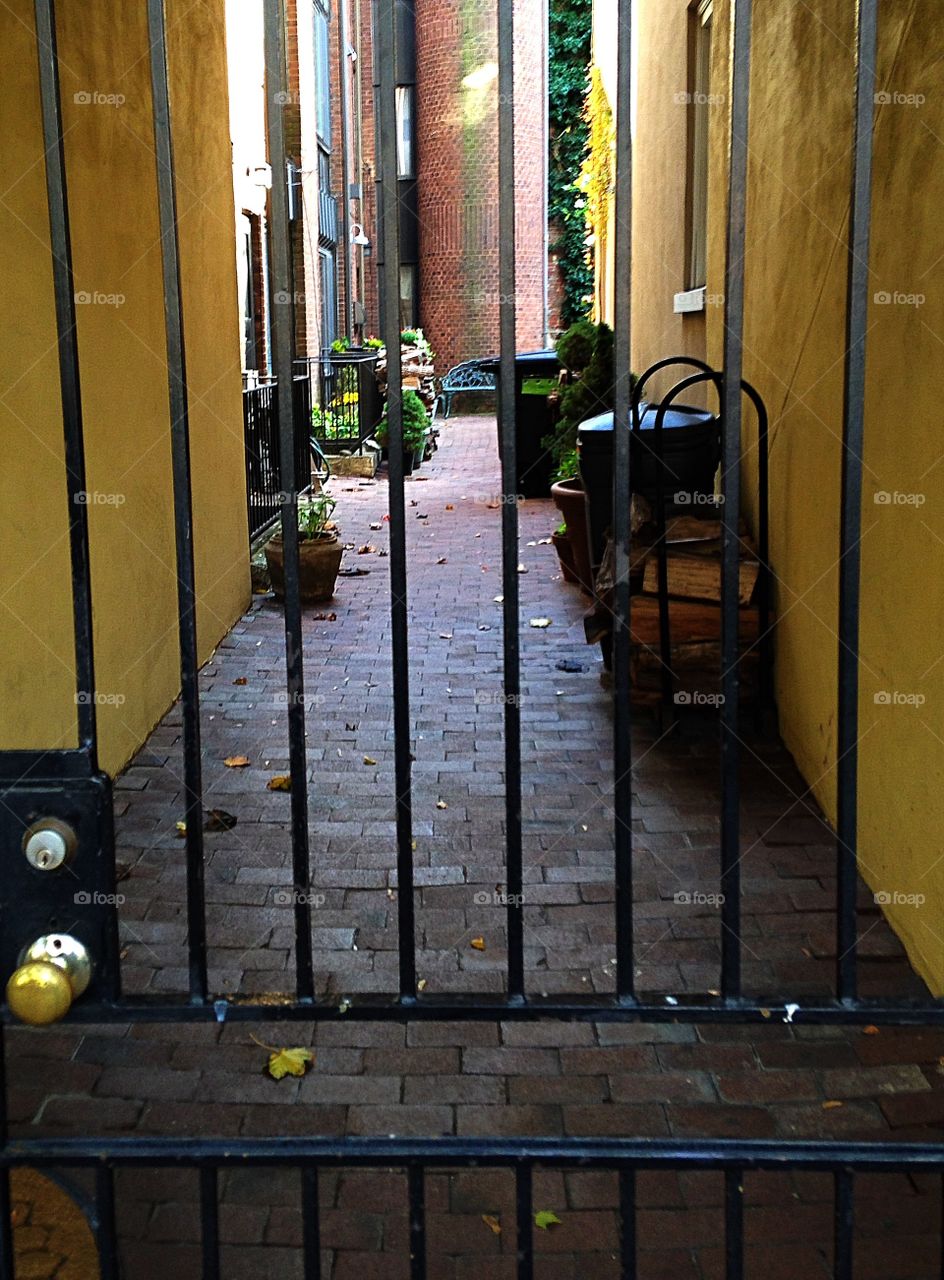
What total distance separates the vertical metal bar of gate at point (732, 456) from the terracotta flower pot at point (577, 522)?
6220 millimetres

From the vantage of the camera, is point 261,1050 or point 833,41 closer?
point 261,1050

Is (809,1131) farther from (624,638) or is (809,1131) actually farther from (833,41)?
(833,41)

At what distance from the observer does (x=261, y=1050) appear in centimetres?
340

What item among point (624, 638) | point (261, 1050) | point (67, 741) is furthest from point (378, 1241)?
point (67, 741)

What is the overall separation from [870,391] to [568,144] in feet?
86.4

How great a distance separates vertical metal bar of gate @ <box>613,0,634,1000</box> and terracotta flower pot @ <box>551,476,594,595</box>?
245 inches

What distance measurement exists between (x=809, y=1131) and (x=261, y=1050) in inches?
53.6

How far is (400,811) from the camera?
180 cm

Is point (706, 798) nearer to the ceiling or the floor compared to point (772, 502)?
nearer to the floor

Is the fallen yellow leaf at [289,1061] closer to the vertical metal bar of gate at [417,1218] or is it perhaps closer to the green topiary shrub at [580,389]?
the vertical metal bar of gate at [417,1218]

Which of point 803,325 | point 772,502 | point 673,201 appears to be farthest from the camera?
point 673,201

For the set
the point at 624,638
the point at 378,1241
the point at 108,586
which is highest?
the point at 624,638

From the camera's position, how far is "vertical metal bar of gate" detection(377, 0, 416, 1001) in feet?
5.17

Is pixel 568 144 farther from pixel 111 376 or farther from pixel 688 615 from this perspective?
pixel 111 376
